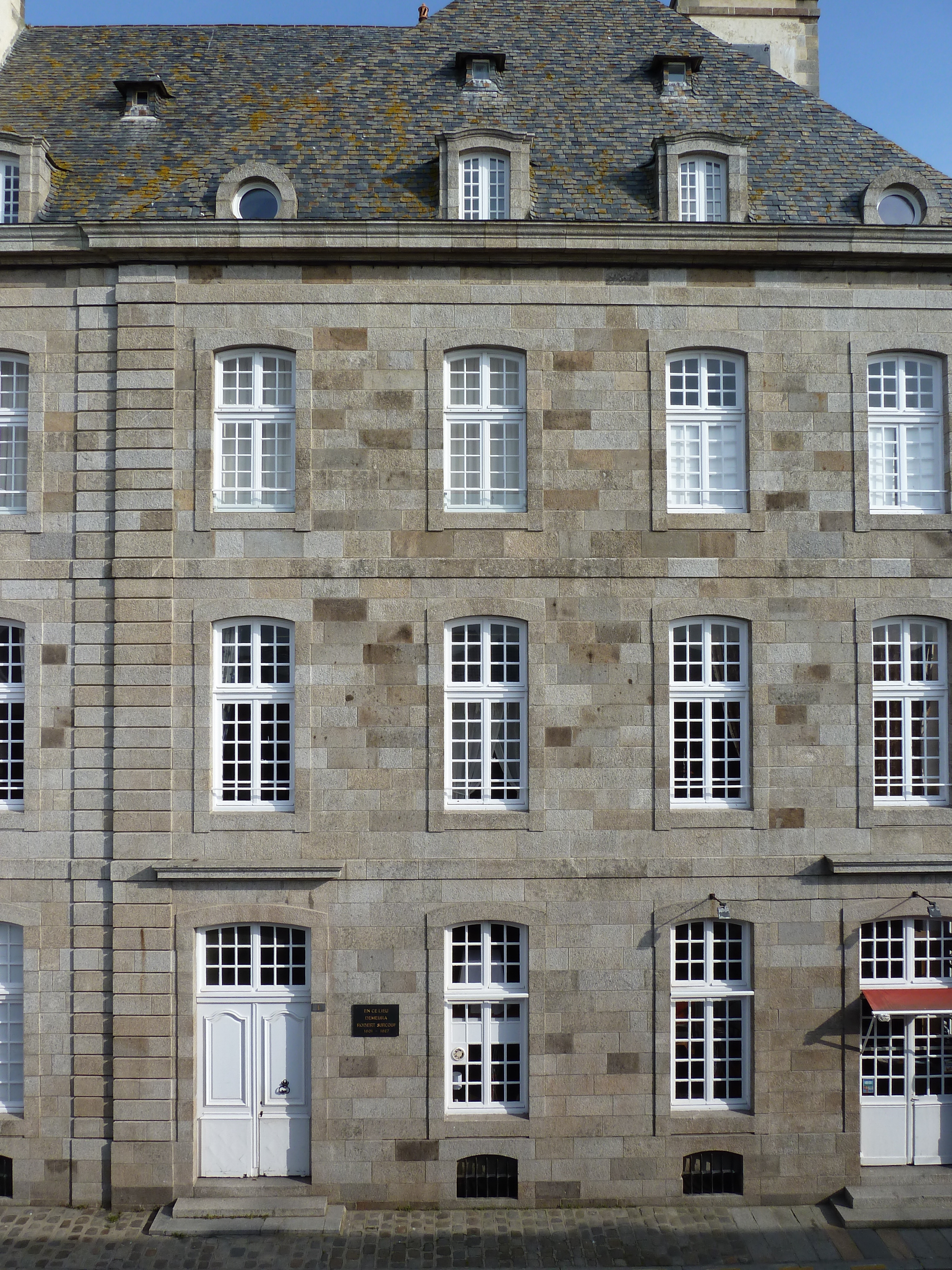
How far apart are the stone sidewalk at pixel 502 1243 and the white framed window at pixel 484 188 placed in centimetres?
1478

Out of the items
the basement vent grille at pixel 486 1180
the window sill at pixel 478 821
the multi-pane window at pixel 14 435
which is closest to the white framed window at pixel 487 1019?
the basement vent grille at pixel 486 1180

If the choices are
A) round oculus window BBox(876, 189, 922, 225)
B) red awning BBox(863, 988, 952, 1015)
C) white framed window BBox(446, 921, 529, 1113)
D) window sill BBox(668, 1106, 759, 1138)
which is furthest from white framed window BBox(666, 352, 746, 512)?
window sill BBox(668, 1106, 759, 1138)

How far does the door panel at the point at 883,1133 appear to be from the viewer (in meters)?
13.0

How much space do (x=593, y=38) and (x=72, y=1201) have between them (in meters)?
21.0

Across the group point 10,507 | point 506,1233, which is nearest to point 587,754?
point 506,1233

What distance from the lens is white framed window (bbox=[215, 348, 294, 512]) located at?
1326cm

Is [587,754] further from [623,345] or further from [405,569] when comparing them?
[623,345]

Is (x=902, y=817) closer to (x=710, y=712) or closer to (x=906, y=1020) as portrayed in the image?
(x=906, y=1020)

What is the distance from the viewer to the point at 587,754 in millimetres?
12945

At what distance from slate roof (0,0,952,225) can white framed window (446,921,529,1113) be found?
10949 millimetres

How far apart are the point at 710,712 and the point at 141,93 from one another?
46.5ft

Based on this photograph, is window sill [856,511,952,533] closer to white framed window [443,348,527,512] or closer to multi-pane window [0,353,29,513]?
white framed window [443,348,527,512]

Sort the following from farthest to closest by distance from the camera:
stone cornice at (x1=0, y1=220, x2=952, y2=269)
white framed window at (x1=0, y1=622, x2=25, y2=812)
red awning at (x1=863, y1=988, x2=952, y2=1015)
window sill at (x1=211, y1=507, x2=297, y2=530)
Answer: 1. white framed window at (x1=0, y1=622, x2=25, y2=812)
2. window sill at (x1=211, y1=507, x2=297, y2=530)
3. stone cornice at (x1=0, y1=220, x2=952, y2=269)
4. red awning at (x1=863, y1=988, x2=952, y2=1015)

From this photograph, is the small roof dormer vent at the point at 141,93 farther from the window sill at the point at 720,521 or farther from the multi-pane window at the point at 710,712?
the multi-pane window at the point at 710,712
